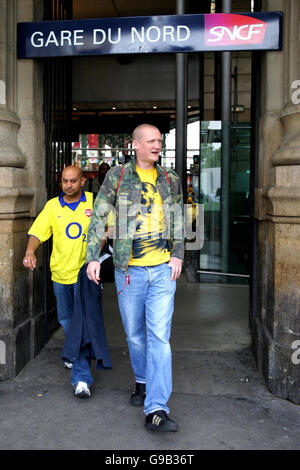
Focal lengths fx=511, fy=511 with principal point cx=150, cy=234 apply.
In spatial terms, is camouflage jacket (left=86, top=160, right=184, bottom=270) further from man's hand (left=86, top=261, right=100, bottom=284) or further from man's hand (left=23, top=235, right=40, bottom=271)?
man's hand (left=23, top=235, right=40, bottom=271)

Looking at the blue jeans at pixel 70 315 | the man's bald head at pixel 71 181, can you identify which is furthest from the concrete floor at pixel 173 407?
the man's bald head at pixel 71 181

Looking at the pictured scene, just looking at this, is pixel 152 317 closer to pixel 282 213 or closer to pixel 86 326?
pixel 86 326

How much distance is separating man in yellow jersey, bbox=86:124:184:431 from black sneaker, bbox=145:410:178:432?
0.5 inches

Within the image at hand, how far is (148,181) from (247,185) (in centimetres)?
540

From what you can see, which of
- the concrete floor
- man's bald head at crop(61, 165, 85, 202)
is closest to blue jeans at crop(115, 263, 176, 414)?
the concrete floor

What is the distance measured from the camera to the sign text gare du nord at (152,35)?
13.8ft

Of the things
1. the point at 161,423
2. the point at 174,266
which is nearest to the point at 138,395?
the point at 161,423

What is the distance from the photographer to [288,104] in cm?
408

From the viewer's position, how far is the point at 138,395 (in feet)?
12.5

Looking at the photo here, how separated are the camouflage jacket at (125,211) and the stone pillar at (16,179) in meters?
1.10

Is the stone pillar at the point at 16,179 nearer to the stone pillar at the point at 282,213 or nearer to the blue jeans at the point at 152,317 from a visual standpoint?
the blue jeans at the point at 152,317

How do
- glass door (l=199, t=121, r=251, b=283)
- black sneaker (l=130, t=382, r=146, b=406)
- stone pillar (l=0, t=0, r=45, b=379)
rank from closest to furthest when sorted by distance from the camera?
black sneaker (l=130, t=382, r=146, b=406) → stone pillar (l=0, t=0, r=45, b=379) → glass door (l=199, t=121, r=251, b=283)

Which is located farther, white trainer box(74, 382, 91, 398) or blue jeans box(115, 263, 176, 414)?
white trainer box(74, 382, 91, 398)

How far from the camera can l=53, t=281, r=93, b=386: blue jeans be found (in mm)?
3982
